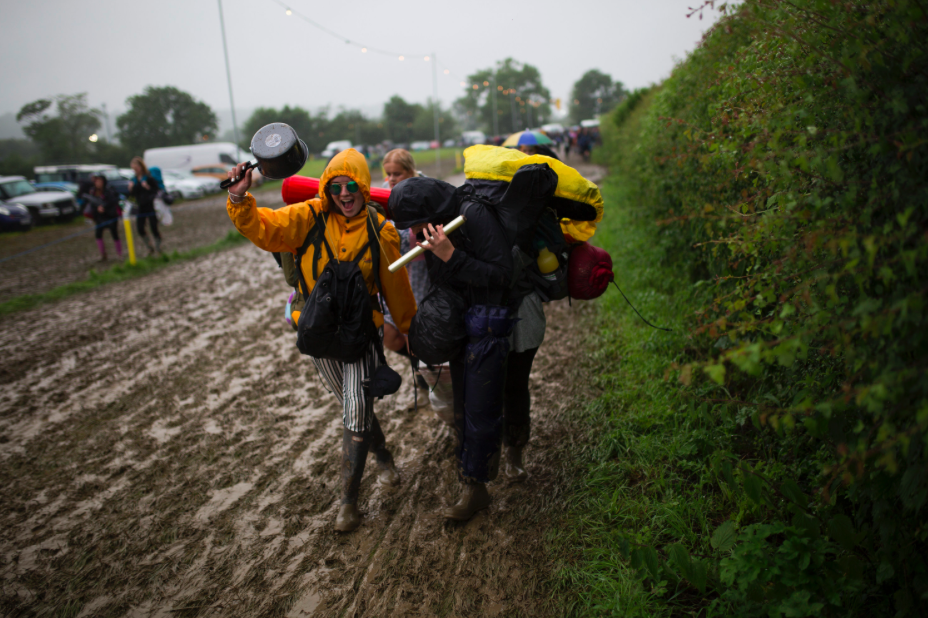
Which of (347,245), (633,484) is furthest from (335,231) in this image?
(633,484)

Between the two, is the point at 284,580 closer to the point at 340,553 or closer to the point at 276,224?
the point at 340,553

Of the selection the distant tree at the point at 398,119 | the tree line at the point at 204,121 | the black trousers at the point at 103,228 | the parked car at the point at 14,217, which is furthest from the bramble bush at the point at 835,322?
the distant tree at the point at 398,119

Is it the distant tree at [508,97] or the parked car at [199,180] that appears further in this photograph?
the distant tree at [508,97]

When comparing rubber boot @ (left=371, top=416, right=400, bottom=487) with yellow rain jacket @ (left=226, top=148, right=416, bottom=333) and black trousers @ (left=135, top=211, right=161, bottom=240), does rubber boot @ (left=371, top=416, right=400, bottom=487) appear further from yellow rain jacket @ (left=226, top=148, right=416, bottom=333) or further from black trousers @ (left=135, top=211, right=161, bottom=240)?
black trousers @ (left=135, top=211, right=161, bottom=240)

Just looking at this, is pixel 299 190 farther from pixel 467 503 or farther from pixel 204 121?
pixel 204 121

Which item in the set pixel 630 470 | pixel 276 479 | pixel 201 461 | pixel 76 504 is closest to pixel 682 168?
pixel 630 470

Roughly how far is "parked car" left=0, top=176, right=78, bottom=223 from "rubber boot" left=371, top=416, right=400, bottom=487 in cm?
1760

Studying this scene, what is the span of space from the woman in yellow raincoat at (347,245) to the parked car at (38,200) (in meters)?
17.5

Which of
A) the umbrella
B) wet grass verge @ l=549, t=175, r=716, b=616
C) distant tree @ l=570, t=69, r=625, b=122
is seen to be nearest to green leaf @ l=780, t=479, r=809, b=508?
wet grass verge @ l=549, t=175, r=716, b=616

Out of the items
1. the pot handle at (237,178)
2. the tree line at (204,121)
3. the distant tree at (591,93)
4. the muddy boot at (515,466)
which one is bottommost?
the muddy boot at (515,466)

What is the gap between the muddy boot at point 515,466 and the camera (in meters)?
3.33

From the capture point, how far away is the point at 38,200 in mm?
16047

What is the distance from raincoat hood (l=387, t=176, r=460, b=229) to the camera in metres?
2.55

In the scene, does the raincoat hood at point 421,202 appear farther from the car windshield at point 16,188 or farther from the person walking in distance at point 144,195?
the car windshield at point 16,188
